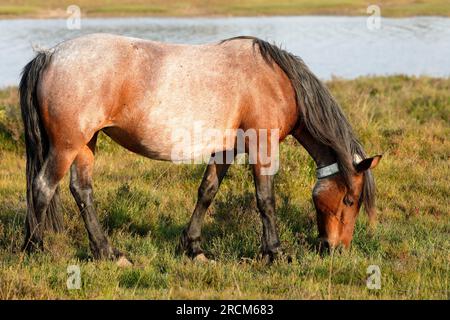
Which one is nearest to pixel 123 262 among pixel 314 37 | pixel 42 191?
pixel 42 191

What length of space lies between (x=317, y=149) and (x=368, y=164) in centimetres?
54

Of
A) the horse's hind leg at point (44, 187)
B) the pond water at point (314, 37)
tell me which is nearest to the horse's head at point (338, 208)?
the horse's hind leg at point (44, 187)

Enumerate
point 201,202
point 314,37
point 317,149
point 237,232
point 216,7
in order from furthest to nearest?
1. point 216,7
2. point 314,37
3. point 237,232
4. point 201,202
5. point 317,149

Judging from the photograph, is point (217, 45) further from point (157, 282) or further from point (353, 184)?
point (157, 282)

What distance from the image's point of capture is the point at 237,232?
6945mm

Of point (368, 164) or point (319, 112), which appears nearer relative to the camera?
point (368, 164)

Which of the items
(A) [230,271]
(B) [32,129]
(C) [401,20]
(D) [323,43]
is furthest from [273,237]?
(C) [401,20]

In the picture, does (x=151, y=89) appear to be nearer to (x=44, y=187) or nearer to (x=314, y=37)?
(x=44, y=187)

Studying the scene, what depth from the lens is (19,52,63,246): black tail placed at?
586 cm

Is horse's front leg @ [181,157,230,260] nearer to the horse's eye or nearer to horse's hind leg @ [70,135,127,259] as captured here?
horse's hind leg @ [70,135,127,259]

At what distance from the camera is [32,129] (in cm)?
593

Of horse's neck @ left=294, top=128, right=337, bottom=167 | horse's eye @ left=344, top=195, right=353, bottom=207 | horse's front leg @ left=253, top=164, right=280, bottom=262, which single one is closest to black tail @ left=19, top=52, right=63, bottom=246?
horse's front leg @ left=253, top=164, right=280, bottom=262

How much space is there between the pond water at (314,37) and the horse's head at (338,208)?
13747mm
